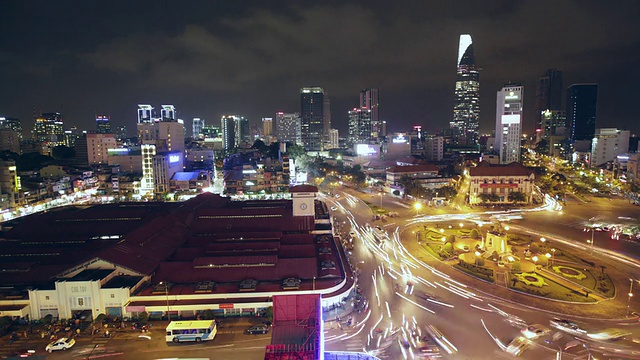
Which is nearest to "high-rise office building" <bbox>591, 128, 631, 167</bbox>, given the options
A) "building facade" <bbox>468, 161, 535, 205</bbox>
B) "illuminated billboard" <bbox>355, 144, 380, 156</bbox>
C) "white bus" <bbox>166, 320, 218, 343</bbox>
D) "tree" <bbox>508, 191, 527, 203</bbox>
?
"building facade" <bbox>468, 161, 535, 205</bbox>

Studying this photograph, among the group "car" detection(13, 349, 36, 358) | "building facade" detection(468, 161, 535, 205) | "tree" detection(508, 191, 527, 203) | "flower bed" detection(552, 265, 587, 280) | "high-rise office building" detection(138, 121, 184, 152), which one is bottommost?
"car" detection(13, 349, 36, 358)

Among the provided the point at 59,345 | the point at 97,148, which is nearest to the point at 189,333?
the point at 59,345

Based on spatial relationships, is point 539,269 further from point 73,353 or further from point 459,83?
point 459,83

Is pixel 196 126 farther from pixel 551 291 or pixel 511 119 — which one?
pixel 551 291

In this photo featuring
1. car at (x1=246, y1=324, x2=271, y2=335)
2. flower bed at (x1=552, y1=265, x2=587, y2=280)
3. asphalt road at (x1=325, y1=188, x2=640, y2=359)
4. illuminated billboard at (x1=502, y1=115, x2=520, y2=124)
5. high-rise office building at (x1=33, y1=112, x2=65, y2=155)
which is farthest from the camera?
high-rise office building at (x1=33, y1=112, x2=65, y2=155)

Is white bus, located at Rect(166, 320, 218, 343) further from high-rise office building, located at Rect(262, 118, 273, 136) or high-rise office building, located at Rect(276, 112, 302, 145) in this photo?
high-rise office building, located at Rect(262, 118, 273, 136)

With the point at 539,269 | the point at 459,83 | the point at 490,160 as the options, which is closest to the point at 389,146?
the point at 490,160
